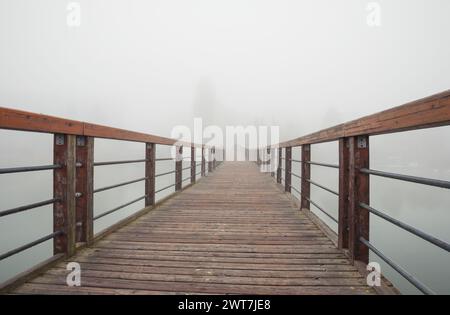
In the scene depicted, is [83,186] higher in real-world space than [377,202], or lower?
higher

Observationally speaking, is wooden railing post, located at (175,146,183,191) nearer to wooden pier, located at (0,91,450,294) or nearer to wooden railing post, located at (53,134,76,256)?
wooden pier, located at (0,91,450,294)

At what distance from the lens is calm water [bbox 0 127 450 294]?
21.8 metres

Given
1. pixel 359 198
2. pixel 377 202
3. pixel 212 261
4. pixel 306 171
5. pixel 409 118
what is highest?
pixel 409 118

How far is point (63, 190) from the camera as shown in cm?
209

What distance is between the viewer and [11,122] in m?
1.54

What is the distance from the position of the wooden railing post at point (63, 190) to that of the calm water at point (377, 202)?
950 inches

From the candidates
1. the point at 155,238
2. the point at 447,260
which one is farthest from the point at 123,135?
the point at 447,260

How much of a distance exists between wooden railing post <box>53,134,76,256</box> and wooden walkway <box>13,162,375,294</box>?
20cm

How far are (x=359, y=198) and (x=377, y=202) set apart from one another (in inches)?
2011

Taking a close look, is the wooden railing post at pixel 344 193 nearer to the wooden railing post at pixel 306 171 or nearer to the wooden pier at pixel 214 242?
the wooden pier at pixel 214 242

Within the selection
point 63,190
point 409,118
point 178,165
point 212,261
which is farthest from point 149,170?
point 409,118

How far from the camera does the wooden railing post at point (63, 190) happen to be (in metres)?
2.09

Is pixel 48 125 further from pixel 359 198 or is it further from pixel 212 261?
pixel 359 198

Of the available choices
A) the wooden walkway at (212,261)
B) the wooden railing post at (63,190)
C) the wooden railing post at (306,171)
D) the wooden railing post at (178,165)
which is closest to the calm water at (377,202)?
the wooden railing post at (178,165)
